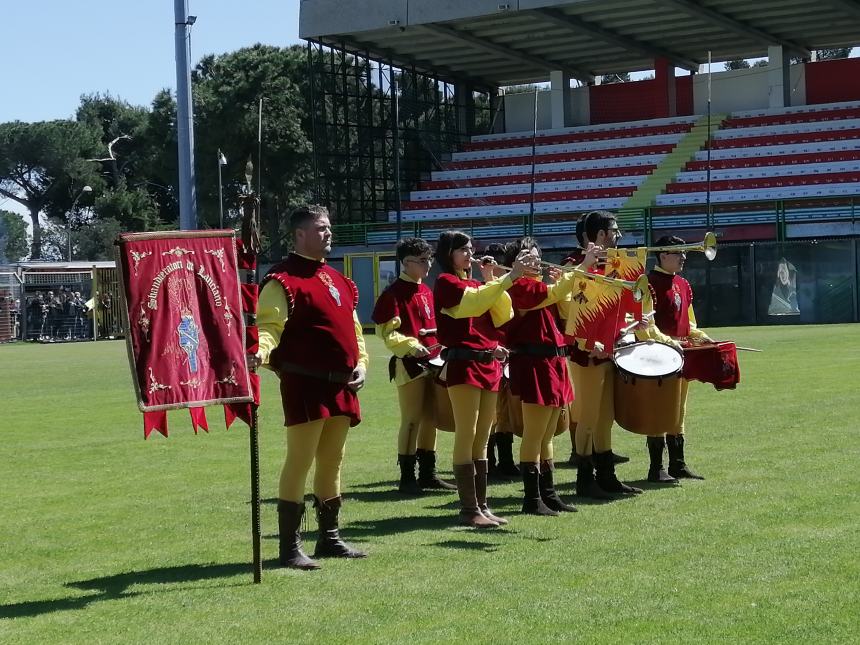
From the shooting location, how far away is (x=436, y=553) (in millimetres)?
7426

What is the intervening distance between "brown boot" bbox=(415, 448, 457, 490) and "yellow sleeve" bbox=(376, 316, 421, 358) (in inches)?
32.7

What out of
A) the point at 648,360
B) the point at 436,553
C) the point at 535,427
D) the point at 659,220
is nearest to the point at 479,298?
the point at 535,427

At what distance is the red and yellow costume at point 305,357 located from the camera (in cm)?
705

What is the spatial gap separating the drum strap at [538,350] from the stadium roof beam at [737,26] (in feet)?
115

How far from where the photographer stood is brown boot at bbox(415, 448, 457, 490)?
10.4 meters

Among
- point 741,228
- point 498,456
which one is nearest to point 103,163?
point 741,228

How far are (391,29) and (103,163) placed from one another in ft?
142

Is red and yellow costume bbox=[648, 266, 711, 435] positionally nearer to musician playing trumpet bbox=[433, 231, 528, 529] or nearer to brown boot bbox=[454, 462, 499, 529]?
musician playing trumpet bbox=[433, 231, 528, 529]

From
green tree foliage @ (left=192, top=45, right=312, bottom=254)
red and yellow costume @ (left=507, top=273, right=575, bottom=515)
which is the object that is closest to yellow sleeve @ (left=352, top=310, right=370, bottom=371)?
red and yellow costume @ (left=507, top=273, right=575, bottom=515)

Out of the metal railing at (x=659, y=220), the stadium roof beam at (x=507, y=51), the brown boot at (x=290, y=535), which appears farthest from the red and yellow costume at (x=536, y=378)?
the stadium roof beam at (x=507, y=51)

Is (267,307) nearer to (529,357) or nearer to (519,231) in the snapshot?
(529,357)

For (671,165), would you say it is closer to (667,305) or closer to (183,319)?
(667,305)

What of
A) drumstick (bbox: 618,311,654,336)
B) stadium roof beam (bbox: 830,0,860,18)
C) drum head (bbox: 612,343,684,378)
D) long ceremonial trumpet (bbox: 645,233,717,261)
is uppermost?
stadium roof beam (bbox: 830,0,860,18)

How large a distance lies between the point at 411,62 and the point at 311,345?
43467 mm
